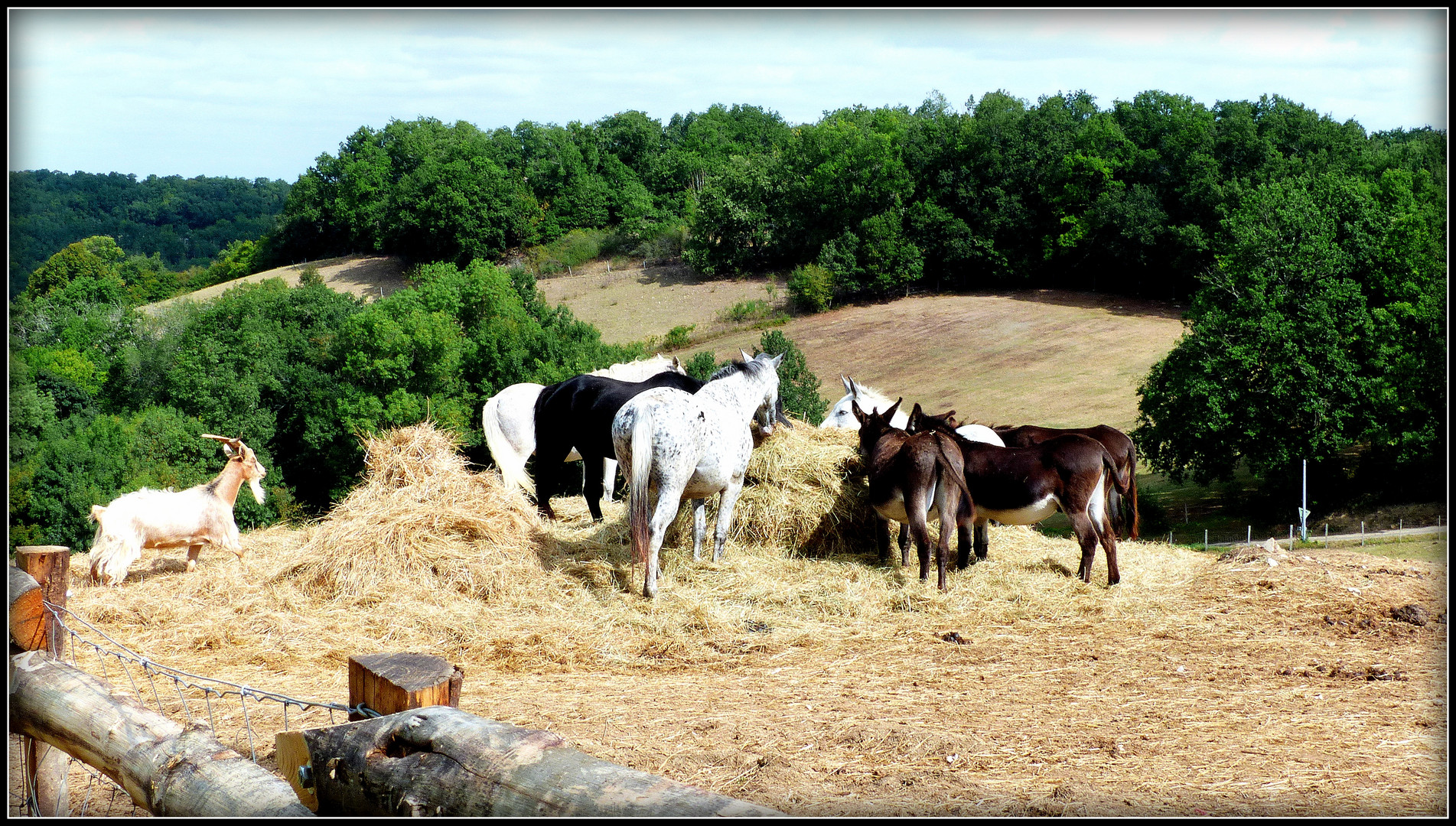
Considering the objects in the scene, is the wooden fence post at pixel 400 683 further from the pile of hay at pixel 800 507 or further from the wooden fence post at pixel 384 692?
the pile of hay at pixel 800 507

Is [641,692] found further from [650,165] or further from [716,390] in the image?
[650,165]

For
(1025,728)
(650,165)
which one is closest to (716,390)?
(1025,728)

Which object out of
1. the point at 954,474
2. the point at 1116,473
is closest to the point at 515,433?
the point at 954,474

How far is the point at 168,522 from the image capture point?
848 centimetres

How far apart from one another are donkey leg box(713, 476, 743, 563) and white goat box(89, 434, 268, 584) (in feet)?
14.0

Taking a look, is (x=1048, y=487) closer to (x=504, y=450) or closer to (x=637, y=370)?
(x=637, y=370)

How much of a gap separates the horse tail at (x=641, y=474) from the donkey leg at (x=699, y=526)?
2.91 ft

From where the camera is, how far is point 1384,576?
889 centimetres

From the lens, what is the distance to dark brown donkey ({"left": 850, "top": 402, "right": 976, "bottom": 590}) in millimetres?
8211

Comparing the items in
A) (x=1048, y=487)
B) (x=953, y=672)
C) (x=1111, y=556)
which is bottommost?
(x=953, y=672)

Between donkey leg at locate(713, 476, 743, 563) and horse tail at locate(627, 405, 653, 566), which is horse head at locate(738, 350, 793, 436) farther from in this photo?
horse tail at locate(627, 405, 653, 566)

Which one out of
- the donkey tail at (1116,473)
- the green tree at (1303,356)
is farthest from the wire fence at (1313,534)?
the donkey tail at (1116,473)

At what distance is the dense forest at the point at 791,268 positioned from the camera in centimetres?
2841

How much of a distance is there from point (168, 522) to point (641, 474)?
4.24 m
